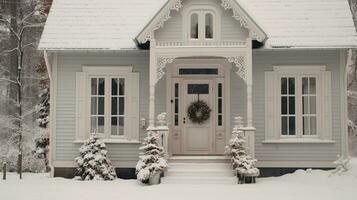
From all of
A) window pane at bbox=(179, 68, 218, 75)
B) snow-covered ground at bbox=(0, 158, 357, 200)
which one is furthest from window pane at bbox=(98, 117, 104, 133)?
window pane at bbox=(179, 68, 218, 75)

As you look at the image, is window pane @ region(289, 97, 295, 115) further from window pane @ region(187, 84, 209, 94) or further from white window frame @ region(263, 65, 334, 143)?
window pane @ region(187, 84, 209, 94)

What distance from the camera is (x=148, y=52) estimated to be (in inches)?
583

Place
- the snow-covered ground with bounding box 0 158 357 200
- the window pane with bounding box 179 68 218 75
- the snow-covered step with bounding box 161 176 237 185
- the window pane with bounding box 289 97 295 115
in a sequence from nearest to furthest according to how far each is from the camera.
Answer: the snow-covered ground with bounding box 0 158 357 200 → the snow-covered step with bounding box 161 176 237 185 → the window pane with bounding box 289 97 295 115 → the window pane with bounding box 179 68 218 75

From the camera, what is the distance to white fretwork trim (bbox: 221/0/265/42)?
1346cm

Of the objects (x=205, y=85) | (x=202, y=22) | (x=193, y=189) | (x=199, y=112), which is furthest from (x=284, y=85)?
(x=193, y=189)

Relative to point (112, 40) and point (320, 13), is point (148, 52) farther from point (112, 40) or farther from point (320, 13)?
point (320, 13)

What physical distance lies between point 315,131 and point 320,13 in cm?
367

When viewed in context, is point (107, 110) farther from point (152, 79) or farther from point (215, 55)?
point (215, 55)

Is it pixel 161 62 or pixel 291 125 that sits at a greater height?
pixel 161 62

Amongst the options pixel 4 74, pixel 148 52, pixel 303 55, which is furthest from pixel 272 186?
pixel 4 74

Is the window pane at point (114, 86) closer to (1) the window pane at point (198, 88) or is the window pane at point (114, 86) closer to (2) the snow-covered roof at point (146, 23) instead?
(2) the snow-covered roof at point (146, 23)

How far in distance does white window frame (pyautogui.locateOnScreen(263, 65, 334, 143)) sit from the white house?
1.2 inches

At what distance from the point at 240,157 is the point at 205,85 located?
3.21 meters

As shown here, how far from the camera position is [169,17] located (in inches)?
540
